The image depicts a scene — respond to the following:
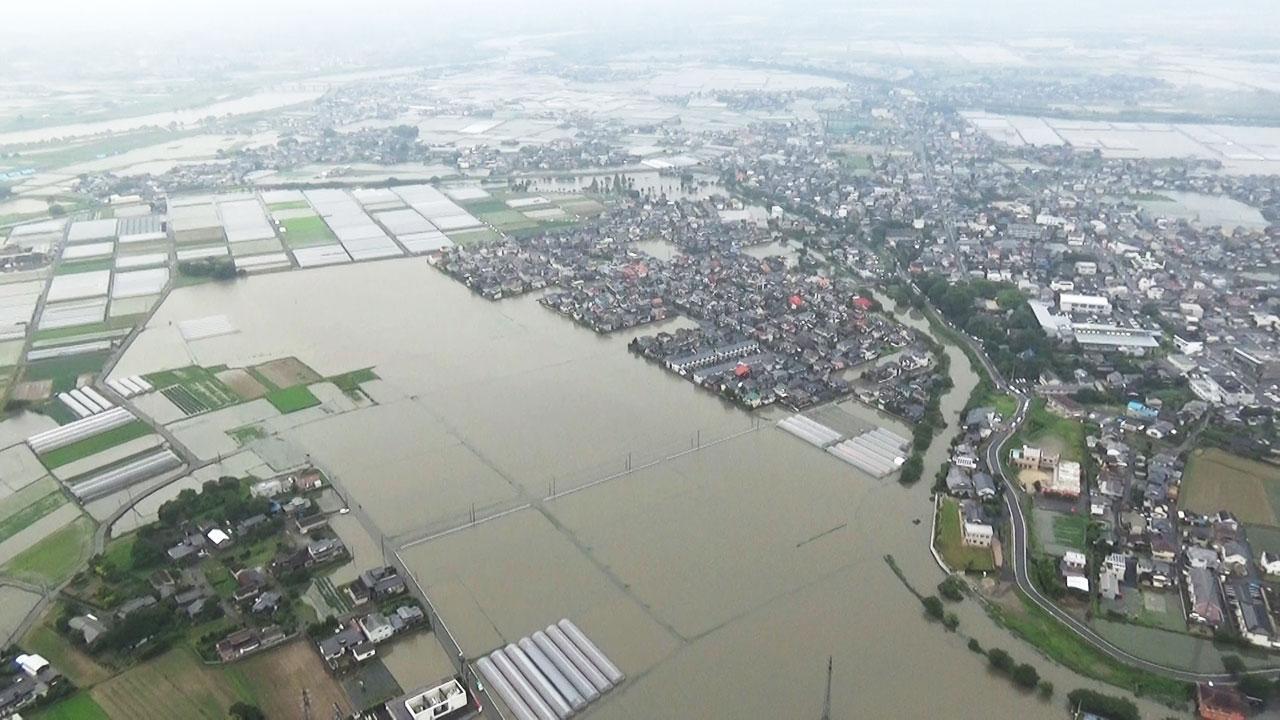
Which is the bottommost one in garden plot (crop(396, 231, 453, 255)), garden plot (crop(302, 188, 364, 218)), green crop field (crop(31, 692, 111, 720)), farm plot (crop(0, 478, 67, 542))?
garden plot (crop(302, 188, 364, 218))

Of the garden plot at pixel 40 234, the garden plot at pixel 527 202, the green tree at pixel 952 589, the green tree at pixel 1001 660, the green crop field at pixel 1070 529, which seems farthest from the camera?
the garden plot at pixel 527 202

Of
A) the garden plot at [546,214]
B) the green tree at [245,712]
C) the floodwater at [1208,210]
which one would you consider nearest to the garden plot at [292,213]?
the garden plot at [546,214]

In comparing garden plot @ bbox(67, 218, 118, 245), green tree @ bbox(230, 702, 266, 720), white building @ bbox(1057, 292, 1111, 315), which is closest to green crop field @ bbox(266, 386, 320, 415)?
green tree @ bbox(230, 702, 266, 720)

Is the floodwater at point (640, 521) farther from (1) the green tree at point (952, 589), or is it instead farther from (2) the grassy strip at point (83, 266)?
(2) the grassy strip at point (83, 266)

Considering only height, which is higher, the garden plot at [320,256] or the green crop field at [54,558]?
the green crop field at [54,558]

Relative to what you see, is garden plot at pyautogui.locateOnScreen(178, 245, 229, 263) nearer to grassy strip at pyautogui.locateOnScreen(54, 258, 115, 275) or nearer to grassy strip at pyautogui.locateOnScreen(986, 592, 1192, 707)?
grassy strip at pyautogui.locateOnScreen(54, 258, 115, 275)

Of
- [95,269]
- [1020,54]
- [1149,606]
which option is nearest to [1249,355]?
[1149,606]

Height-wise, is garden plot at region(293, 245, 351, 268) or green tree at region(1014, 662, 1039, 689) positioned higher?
green tree at region(1014, 662, 1039, 689)
